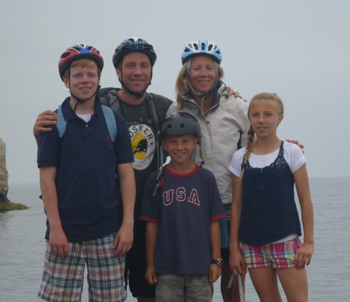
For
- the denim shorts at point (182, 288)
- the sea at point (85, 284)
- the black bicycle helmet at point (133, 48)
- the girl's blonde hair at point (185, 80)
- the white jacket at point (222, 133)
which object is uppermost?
the black bicycle helmet at point (133, 48)

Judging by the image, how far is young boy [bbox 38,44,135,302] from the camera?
4676mm

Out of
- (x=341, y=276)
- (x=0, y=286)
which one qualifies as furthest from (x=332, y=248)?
(x=0, y=286)

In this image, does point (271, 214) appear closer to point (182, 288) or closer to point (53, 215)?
point (182, 288)

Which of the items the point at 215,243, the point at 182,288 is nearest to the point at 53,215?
the point at 182,288

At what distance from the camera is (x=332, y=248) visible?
2116 cm

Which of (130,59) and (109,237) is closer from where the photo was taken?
(109,237)

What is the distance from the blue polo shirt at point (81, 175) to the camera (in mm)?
4672

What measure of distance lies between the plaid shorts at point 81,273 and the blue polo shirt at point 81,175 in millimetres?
101

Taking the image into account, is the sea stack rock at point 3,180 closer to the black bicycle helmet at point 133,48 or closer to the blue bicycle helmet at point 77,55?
the black bicycle helmet at point 133,48

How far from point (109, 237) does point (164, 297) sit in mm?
746

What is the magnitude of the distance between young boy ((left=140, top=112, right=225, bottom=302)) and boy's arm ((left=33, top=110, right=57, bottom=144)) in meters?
1.04

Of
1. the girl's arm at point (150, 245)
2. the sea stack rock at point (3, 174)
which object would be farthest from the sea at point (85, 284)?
the sea stack rock at point (3, 174)

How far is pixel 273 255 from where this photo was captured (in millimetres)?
4887

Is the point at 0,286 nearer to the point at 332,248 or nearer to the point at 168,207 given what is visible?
the point at 168,207
